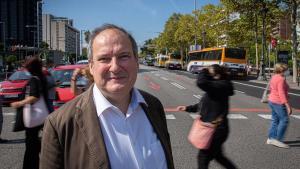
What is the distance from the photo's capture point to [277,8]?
32969 mm

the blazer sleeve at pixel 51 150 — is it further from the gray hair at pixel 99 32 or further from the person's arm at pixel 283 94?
the person's arm at pixel 283 94

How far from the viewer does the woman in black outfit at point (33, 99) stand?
5215 mm

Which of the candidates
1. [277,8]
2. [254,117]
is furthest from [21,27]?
[254,117]

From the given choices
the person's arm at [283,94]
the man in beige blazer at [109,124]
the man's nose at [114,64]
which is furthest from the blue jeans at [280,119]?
the man's nose at [114,64]

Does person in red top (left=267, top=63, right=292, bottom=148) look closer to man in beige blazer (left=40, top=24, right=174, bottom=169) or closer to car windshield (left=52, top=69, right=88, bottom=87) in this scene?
car windshield (left=52, top=69, right=88, bottom=87)

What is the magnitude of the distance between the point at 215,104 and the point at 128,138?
317 centimetres

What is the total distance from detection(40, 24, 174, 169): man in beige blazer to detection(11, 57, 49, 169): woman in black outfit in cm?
330

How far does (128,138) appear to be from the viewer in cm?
213

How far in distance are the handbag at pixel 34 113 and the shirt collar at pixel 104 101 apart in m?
3.30

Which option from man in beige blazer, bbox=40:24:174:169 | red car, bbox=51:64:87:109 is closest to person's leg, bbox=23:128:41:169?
man in beige blazer, bbox=40:24:174:169

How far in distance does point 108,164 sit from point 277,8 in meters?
33.3

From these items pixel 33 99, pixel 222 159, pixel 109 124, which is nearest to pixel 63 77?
pixel 33 99

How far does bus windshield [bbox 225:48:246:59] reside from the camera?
37000mm

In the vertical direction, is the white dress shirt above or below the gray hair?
below
